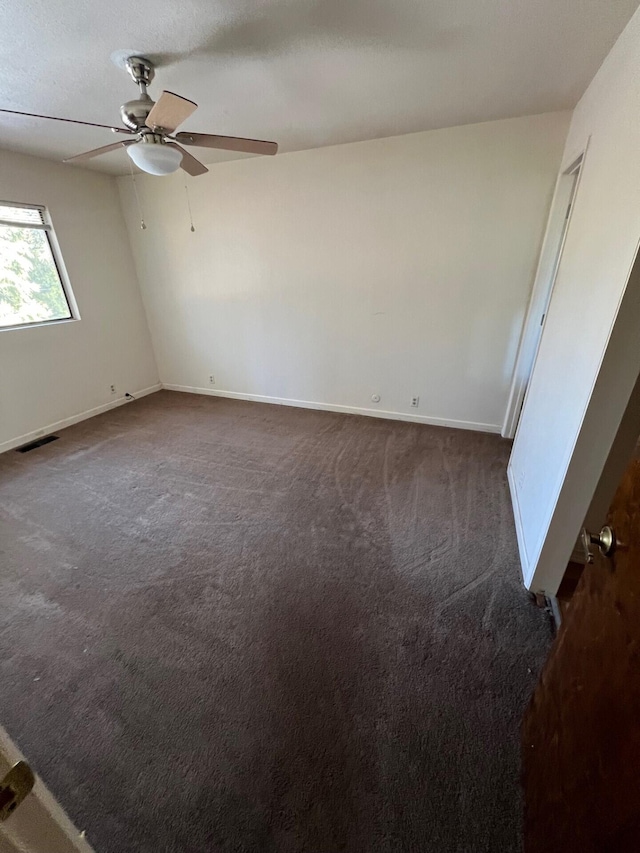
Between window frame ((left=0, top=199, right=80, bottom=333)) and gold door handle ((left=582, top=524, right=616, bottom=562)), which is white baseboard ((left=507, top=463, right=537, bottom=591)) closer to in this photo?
gold door handle ((left=582, top=524, right=616, bottom=562))

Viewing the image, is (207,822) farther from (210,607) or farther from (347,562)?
(347,562)

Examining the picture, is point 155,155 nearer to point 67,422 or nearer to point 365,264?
point 365,264

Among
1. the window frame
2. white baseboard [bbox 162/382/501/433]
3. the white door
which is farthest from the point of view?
white baseboard [bbox 162/382/501/433]

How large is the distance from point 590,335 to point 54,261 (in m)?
4.57

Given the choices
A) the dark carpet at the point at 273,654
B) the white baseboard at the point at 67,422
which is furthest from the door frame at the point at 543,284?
the white baseboard at the point at 67,422

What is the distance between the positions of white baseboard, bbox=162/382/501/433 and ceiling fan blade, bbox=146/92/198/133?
2.77 metres

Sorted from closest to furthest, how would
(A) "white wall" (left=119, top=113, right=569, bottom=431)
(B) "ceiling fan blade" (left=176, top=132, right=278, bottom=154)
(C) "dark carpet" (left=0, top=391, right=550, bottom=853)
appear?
(C) "dark carpet" (left=0, top=391, right=550, bottom=853), (B) "ceiling fan blade" (left=176, top=132, right=278, bottom=154), (A) "white wall" (left=119, top=113, right=569, bottom=431)

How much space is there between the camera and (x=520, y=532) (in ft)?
6.85

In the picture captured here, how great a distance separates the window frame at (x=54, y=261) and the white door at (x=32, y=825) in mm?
3937

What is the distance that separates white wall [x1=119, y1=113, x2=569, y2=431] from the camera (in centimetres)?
285

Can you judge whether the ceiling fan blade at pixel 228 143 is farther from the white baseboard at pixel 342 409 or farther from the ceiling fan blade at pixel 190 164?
the white baseboard at pixel 342 409

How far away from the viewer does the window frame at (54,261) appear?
3254 mm

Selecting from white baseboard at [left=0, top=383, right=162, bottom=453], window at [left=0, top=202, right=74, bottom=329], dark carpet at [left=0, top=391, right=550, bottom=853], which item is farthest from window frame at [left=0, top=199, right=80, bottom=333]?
dark carpet at [left=0, top=391, right=550, bottom=853]

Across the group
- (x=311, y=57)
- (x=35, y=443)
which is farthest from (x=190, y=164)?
(x=35, y=443)
